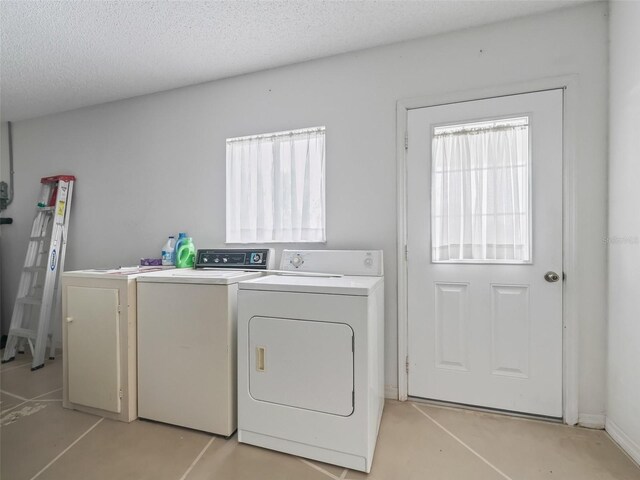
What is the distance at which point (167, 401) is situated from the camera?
174 centimetres

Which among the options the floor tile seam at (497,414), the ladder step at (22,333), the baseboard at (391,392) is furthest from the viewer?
→ the ladder step at (22,333)

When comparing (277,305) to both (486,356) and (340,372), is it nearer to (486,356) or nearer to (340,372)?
(340,372)

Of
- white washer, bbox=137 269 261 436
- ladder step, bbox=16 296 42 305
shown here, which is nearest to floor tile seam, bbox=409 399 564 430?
white washer, bbox=137 269 261 436

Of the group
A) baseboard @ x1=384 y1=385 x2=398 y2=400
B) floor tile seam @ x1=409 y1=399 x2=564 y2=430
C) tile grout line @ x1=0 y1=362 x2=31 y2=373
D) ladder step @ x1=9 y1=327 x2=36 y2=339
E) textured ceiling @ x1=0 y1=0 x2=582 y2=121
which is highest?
textured ceiling @ x1=0 y1=0 x2=582 y2=121

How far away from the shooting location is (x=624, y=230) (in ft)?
4.98

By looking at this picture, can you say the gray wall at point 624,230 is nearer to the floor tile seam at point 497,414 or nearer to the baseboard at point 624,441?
the baseboard at point 624,441

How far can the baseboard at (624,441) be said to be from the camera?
4.70 feet

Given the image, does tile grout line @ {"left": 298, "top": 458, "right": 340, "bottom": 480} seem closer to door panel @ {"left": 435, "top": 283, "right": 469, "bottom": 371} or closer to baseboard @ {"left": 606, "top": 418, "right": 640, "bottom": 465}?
door panel @ {"left": 435, "top": 283, "right": 469, "bottom": 371}

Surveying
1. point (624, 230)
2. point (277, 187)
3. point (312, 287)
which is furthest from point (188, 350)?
point (624, 230)

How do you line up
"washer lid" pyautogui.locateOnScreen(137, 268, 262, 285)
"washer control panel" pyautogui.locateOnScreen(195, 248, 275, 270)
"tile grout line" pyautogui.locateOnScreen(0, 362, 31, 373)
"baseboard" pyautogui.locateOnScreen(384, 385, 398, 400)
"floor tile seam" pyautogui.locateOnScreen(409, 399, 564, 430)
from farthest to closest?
"tile grout line" pyautogui.locateOnScreen(0, 362, 31, 373) < "washer control panel" pyautogui.locateOnScreen(195, 248, 275, 270) < "baseboard" pyautogui.locateOnScreen(384, 385, 398, 400) < "floor tile seam" pyautogui.locateOnScreen(409, 399, 564, 430) < "washer lid" pyautogui.locateOnScreen(137, 268, 262, 285)

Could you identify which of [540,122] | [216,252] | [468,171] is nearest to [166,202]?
[216,252]

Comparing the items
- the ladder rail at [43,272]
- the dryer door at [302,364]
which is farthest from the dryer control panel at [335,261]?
the ladder rail at [43,272]

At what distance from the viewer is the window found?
2227 millimetres

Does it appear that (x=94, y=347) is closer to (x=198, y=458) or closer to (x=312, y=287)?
(x=198, y=458)
